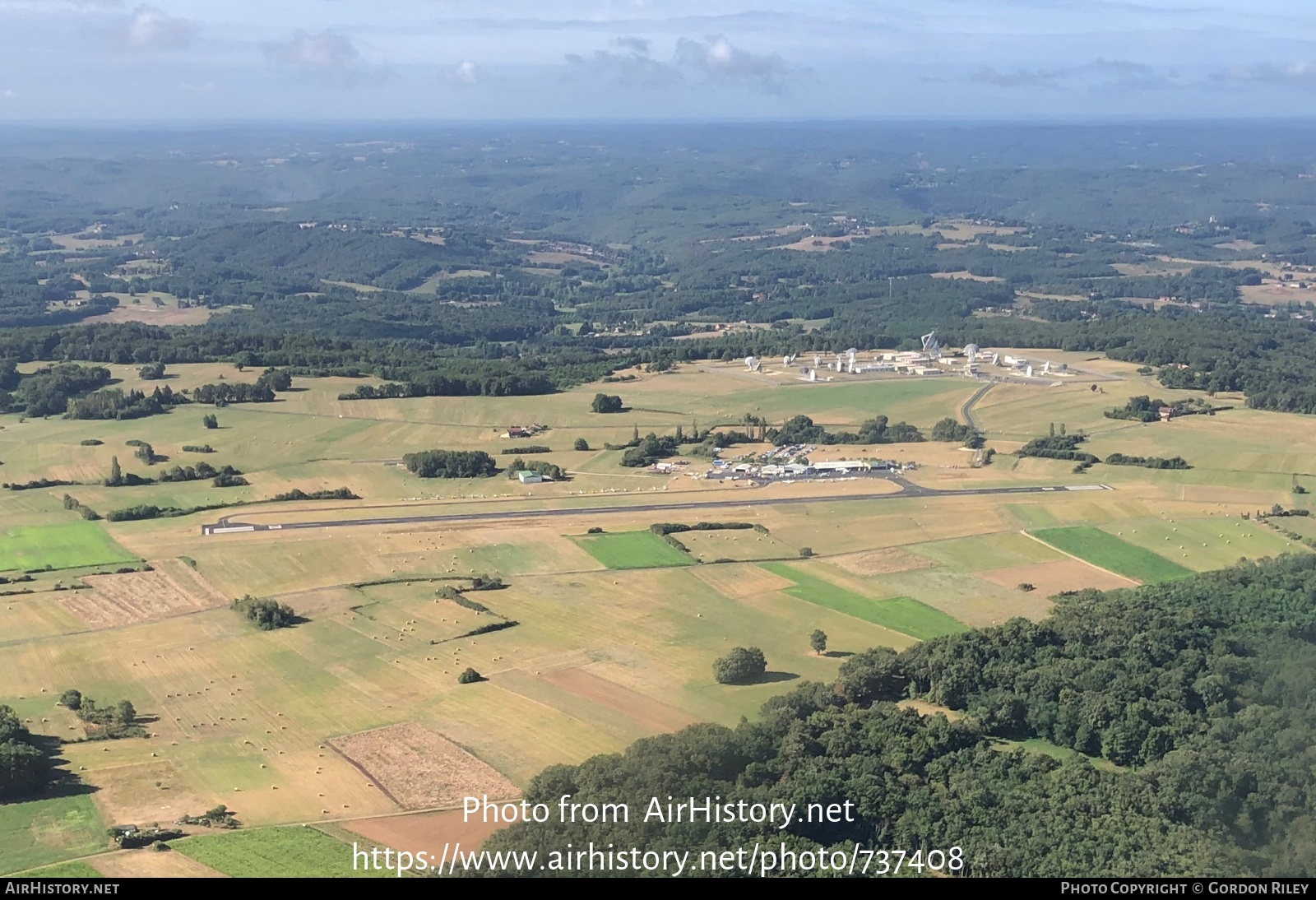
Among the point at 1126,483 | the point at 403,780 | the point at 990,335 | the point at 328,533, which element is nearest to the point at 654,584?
the point at 328,533

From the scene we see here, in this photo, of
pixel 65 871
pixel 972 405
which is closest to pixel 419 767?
pixel 65 871

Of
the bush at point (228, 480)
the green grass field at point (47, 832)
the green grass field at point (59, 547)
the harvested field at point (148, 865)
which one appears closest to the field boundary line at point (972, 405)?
the bush at point (228, 480)

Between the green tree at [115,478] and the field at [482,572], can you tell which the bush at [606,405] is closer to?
the field at [482,572]

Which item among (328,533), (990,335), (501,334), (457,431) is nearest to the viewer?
(328,533)

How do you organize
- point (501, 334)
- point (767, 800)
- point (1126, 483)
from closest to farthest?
point (767, 800)
point (1126, 483)
point (501, 334)

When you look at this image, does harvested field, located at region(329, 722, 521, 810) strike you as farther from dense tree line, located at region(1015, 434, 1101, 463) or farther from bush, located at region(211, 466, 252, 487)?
dense tree line, located at region(1015, 434, 1101, 463)

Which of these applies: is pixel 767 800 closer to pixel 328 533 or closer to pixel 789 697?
pixel 789 697
